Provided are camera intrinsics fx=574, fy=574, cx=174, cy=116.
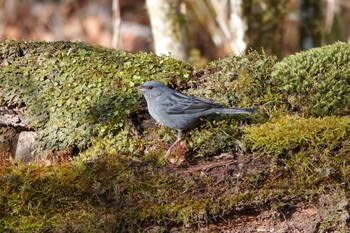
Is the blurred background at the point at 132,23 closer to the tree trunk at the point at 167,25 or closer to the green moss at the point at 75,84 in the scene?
the tree trunk at the point at 167,25

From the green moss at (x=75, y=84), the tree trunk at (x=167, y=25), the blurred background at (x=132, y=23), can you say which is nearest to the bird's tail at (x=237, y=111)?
the green moss at (x=75, y=84)

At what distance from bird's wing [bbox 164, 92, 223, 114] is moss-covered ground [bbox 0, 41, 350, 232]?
17cm

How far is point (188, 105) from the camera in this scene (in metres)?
4.45

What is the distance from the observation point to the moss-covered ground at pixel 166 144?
3.98m

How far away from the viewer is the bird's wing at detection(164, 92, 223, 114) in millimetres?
4406

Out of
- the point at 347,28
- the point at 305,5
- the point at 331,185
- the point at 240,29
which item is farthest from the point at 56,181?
the point at 347,28

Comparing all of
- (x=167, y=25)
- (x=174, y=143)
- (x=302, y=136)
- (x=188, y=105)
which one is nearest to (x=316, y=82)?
(x=302, y=136)

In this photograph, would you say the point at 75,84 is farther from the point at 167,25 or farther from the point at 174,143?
the point at 167,25

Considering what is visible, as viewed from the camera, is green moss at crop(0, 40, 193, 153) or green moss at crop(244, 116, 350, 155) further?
green moss at crop(0, 40, 193, 153)

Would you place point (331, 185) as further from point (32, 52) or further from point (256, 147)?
point (32, 52)

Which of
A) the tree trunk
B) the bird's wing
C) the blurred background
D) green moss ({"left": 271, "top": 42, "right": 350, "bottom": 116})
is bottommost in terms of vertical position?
the bird's wing

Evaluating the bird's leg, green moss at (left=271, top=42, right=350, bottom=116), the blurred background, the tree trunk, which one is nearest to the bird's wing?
the bird's leg

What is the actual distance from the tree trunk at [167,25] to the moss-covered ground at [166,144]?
2.69 metres

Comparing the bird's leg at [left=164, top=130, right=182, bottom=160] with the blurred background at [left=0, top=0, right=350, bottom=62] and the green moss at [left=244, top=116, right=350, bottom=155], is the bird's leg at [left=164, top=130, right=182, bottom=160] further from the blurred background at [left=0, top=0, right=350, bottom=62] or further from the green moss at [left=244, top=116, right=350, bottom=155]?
the blurred background at [left=0, top=0, right=350, bottom=62]
